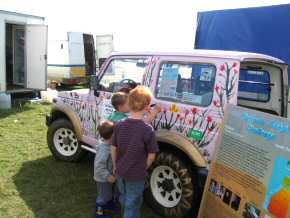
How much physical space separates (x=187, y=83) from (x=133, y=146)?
3.86 feet

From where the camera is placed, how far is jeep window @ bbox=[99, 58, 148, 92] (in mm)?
4712

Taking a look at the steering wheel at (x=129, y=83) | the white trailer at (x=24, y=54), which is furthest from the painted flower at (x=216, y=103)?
the white trailer at (x=24, y=54)

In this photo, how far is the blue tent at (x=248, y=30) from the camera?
6.39 metres

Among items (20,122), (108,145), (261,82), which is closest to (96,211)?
(108,145)

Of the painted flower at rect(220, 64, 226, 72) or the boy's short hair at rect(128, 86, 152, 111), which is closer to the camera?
the boy's short hair at rect(128, 86, 152, 111)

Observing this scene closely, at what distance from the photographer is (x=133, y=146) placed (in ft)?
11.2

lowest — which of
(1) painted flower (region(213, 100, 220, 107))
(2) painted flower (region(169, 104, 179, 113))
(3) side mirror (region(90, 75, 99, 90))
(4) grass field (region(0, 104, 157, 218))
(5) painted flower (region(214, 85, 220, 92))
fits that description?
(4) grass field (region(0, 104, 157, 218))

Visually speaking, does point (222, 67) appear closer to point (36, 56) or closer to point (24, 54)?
point (36, 56)

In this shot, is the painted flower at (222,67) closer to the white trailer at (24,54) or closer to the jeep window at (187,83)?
the jeep window at (187,83)

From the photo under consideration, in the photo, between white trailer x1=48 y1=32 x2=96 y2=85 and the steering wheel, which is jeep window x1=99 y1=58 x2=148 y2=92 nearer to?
the steering wheel

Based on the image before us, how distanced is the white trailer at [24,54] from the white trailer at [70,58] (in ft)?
10.7

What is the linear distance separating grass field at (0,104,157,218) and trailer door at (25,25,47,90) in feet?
14.1

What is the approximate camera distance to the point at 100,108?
5.14 meters

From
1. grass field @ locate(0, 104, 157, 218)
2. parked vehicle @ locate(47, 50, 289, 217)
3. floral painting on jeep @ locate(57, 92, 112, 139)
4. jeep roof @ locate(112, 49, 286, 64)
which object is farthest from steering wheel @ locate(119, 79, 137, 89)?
grass field @ locate(0, 104, 157, 218)
